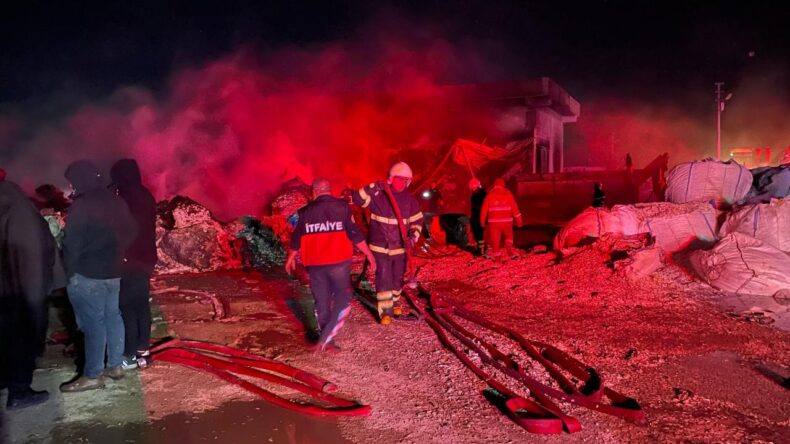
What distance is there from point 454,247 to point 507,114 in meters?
11.0

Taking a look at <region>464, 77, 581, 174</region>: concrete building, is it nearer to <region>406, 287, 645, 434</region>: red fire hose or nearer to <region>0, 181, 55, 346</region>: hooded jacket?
<region>406, 287, 645, 434</region>: red fire hose

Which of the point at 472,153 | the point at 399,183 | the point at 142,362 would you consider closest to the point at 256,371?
the point at 142,362

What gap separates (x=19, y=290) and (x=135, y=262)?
83cm

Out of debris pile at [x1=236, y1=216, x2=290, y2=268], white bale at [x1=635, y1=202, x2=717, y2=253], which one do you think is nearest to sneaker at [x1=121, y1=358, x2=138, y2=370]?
debris pile at [x1=236, y1=216, x2=290, y2=268]

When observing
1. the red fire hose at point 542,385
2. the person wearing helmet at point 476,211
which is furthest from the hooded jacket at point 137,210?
the person wearing helmet at point 476,211

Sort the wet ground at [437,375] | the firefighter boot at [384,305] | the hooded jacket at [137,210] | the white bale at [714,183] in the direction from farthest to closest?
1. the white bale at [714,183]
2. the firefighter boot at [384,305]
3. the hooded jacket at [137,210]
4. the wet ground at [437,375]

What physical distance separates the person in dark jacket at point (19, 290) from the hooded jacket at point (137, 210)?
68 centimetres

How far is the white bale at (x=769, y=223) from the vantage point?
7797 millimetres

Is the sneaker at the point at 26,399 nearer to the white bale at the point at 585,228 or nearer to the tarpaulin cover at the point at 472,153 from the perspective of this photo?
the white bale at the point at 585,228

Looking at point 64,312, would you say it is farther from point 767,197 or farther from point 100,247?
point 767,197

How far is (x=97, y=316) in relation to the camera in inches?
153

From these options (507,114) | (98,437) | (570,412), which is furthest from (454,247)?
(507,114)

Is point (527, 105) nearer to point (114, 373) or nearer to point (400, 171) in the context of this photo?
point (400, 171)

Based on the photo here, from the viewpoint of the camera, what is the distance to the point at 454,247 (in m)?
11.4
